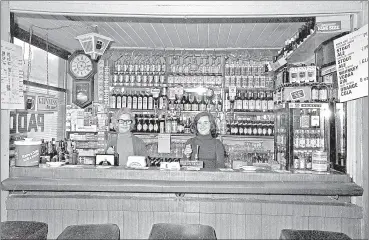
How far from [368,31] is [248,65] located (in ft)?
12.6

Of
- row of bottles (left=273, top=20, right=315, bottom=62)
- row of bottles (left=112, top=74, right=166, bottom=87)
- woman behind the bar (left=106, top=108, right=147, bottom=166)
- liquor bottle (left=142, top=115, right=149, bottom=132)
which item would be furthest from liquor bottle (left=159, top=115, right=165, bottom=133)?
row of bottles (left=273, top=20, right=315, bottom=62)

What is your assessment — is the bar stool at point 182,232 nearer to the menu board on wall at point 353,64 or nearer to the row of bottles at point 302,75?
the menu board on wall at point 353,64

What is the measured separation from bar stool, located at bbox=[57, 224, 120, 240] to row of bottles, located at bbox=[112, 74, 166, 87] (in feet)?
14.2

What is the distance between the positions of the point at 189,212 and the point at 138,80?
4.04 metres

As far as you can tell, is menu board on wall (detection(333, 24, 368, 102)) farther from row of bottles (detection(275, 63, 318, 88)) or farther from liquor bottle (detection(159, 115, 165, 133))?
liquor bottle (detection(159, 115, 165, 133))

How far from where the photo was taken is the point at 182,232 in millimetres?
2123

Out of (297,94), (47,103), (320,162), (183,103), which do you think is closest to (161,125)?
(183,103)

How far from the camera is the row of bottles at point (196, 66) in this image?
247 inches

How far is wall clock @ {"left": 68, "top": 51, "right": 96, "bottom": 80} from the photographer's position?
20.1 feet

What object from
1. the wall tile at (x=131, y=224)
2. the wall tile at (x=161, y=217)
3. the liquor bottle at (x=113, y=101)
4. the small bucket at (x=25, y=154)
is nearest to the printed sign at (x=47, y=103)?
the liquor bottle at (x=113, y=101)

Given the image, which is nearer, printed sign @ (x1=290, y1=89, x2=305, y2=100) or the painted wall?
the painted wall

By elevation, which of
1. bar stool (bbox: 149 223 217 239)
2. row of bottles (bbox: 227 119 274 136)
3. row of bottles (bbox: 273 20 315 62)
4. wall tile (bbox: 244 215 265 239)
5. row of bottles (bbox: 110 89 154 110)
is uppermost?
row of bottles (bbox: 273 20 315 62)

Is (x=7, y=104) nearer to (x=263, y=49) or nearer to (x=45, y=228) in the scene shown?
(x=45, y=228)

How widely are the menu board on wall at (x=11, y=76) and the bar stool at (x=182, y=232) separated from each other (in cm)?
169
